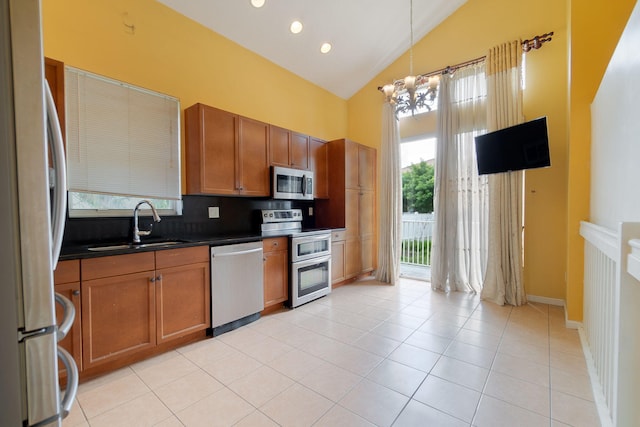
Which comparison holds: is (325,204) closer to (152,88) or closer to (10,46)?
(152,88)

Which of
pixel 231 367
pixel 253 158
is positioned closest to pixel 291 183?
pixel 253 158

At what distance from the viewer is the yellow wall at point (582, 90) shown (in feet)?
8.25

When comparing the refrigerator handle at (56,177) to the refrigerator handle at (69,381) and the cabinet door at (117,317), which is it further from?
the cabinet door at (117,317)

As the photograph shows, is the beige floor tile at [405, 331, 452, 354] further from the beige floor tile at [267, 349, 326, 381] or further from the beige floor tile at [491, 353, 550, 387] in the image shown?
the beige floor tile at [267, 349, 326, 381]

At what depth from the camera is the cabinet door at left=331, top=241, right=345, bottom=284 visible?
4141 mm

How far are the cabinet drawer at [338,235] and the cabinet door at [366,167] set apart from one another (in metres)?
0.89

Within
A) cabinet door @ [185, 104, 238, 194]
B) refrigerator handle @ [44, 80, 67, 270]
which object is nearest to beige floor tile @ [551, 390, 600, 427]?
refrigerator handle @ [44, 80, 67, 270]

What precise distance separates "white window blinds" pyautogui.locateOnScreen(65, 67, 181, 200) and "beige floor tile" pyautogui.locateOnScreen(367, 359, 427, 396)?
2575 mm

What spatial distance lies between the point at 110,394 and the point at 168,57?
3049 millimetres

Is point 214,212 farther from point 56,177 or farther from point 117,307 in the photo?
point 56,177

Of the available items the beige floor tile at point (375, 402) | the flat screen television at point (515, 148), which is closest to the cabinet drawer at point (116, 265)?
the beige floor tile at point (375, 402)

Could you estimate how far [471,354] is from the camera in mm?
2307

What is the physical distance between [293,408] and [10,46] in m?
2.04

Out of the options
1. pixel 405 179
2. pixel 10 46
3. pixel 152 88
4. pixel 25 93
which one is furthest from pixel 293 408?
pixel 405 179
